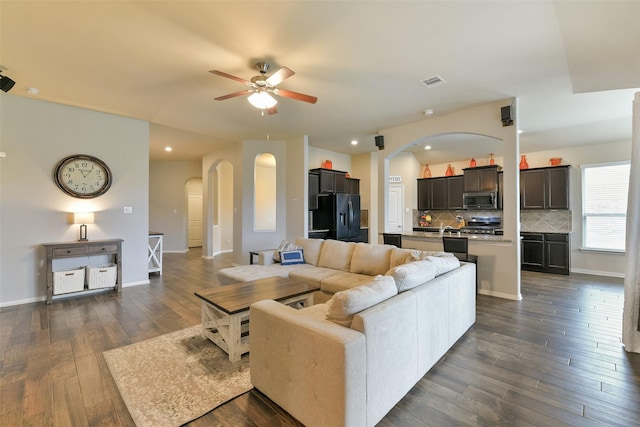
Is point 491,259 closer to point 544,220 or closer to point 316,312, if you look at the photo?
point 544,220

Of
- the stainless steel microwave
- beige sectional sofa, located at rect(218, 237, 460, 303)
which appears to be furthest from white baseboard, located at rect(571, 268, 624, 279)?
beige sectional sofa, located at rect(218, 237, 460, 303)

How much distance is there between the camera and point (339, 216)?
681cm

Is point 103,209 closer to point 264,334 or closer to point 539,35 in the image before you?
point 264,334

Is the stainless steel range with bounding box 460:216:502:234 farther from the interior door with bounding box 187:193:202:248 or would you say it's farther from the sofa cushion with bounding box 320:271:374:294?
the interior door with bounding box 187:193:202:248

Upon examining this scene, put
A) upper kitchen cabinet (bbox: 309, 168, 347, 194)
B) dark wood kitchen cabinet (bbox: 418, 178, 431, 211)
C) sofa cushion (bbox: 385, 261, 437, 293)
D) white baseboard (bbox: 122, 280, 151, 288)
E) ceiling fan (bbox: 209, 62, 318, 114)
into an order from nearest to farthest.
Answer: sofa cushion (bbox: 385, 261, 437, 293) → ceiling fan (bbox: 209, 62, 318, 114) → white baseboard (bbox: 122, 280, 151, 288) → upper kitchen cabinet (bbox: 309, 168, 347, 194) → dark wood kitchen cabinet (bbox: 418, 178, 431, 211)

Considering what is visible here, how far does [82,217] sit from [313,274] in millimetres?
3838

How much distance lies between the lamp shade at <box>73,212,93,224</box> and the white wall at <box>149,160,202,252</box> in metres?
4.78

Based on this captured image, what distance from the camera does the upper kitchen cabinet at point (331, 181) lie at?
6957 mm

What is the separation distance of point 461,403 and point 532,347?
136 cm

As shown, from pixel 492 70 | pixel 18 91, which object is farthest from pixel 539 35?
pixel 18 91

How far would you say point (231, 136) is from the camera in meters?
6.15

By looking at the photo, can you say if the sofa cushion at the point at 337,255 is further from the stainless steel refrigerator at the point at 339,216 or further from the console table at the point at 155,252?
the console table at the point at 155,252

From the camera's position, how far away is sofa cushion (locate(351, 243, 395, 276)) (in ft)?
12.2

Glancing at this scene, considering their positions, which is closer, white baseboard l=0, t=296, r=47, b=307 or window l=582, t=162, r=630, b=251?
white baseboard l=0, t=296, r=47, b=307
